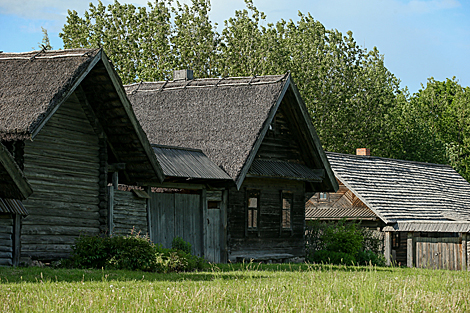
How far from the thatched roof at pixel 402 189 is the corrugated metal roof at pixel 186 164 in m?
10.7

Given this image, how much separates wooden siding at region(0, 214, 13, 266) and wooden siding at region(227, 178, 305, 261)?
29.3 ft

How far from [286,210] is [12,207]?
45.1 ft

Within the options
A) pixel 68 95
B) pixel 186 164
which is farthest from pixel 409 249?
pixel 68 95

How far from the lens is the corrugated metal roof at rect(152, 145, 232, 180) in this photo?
19.2 meters

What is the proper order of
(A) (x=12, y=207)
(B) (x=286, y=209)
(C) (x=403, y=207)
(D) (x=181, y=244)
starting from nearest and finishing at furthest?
(A) (x=12, y=207)
(D) (x=181, y=244)
(B) (x=286, y=209)
(C) (x=403, y=207)

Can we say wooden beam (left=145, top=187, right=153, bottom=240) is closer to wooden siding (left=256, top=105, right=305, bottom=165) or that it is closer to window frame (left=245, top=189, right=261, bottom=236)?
window frame (left=245, top=189, right=261, bottom=236)

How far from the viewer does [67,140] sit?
17.1 metres

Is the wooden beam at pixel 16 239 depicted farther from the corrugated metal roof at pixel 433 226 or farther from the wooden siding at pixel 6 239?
the corrugated metal roof at pixel 433 226

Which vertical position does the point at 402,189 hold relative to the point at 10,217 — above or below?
above

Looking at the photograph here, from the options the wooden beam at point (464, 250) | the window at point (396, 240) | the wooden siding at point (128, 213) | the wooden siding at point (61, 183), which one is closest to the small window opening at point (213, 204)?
the wooden siding at point (128, 213)

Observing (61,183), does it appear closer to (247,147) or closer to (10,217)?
(10,217)

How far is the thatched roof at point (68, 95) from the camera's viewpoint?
575 inches

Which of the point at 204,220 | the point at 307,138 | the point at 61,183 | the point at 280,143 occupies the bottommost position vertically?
the point at 204,220

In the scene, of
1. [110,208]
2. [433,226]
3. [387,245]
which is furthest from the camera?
[387,245]
